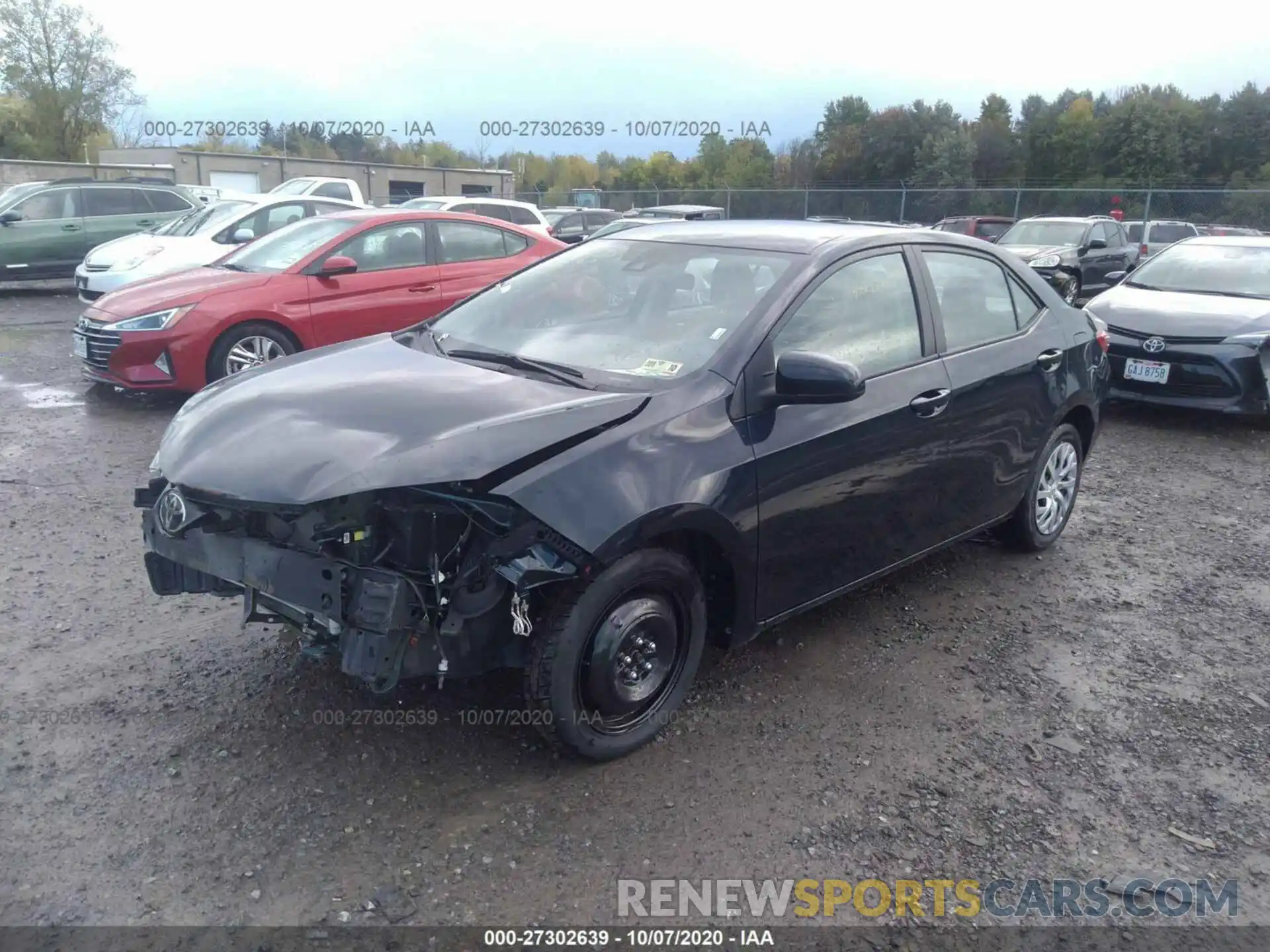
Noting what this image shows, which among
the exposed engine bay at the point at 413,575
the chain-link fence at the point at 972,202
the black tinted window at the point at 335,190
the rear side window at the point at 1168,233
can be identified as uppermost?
the chain-link fence at the point at 972,202

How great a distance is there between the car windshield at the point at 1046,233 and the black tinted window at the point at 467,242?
10928 millimetres

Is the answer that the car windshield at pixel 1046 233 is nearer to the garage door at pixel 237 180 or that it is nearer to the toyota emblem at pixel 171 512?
the toyota emblem at pixel 171 512

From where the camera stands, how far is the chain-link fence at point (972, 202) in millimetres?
25875

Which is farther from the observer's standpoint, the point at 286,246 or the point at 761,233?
the point at 286,246

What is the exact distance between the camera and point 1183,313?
8.18 m

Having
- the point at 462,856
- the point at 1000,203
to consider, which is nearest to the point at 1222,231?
the point at 1000,203

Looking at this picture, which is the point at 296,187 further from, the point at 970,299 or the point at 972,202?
A: the point at 972,202

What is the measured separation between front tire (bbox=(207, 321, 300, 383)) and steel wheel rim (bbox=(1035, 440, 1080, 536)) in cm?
541

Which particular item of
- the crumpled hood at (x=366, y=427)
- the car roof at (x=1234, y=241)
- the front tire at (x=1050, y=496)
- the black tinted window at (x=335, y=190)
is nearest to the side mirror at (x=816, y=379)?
the crumpled hood at (x=366, y=427)

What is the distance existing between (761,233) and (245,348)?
195 inches

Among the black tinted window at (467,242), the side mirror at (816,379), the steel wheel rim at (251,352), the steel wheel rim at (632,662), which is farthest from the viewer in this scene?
the black tinted window at (467,242)

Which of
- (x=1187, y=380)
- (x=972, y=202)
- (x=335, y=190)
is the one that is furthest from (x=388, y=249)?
(x=972, y=202)

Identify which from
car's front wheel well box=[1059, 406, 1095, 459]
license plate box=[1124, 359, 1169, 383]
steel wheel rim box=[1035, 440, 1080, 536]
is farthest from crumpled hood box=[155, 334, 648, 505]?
license plate box=[1124, 359, 1169, 383]

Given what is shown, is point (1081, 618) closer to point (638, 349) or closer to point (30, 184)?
point (638, 349)
